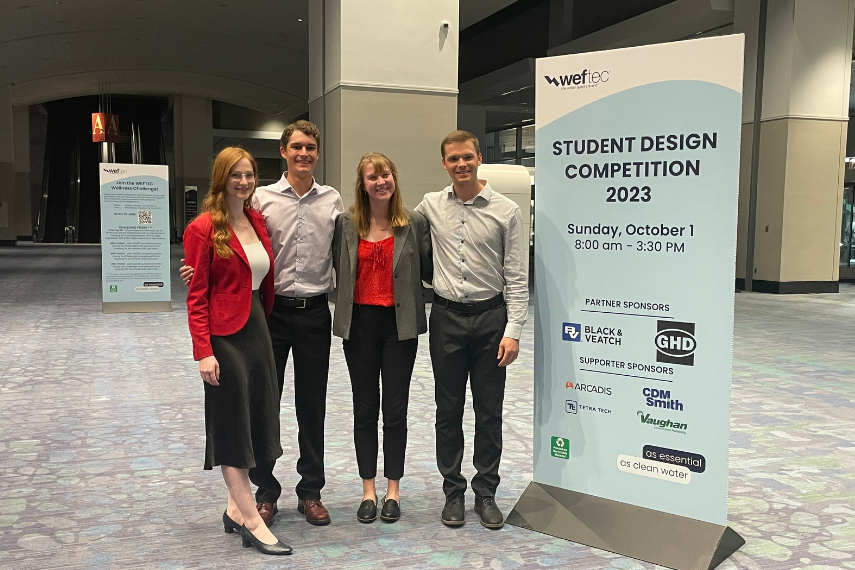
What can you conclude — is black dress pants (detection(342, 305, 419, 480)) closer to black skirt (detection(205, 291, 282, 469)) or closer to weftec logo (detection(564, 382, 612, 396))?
black skirt (detection(205, 291, 282, 469))

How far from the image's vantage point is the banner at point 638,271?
2.98 metres

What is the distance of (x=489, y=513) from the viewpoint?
3.43m

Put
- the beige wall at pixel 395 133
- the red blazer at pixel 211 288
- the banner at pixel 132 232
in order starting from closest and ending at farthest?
1. the red blazer at pixel 211 288
2. the banner at pixel 132 232
3. the beige wall at pixel 395 133

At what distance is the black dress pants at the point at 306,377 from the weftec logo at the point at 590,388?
1.10 m

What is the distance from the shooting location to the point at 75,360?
7.29 m

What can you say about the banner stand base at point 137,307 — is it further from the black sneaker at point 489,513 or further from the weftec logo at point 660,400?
the weftec logo at point 660,400

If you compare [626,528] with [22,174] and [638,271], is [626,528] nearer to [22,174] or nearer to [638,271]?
[638,271]

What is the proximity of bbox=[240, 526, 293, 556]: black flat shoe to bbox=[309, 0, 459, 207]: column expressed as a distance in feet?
26.8

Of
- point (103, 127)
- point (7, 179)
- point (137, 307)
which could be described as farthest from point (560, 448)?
point (7, 179)

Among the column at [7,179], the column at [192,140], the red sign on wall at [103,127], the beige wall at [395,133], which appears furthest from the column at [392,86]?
the column at [7,179]

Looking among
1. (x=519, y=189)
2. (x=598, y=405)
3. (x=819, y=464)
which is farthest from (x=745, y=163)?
(x=598, y=405)

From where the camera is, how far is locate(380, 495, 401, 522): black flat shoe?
135 inches

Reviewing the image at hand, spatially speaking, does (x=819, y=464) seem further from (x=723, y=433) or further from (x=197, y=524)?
(x=197, y=524)

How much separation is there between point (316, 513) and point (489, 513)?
779mm
